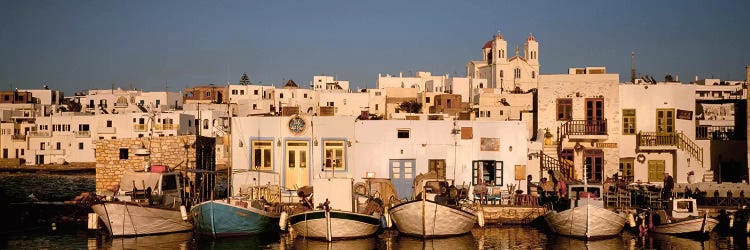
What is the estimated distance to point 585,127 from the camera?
125 ft

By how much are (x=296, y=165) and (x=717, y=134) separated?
71.5 feet

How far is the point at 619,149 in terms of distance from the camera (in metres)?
38.5

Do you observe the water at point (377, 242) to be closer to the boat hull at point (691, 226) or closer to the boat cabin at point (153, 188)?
the boat hull at point (691, 226)

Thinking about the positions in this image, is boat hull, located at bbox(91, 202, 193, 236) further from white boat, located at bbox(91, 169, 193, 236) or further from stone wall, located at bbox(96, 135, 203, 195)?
stone wall, located at bbox(96, 135, 203, 195)

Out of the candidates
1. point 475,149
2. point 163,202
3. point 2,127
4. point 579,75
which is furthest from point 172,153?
point 2,127

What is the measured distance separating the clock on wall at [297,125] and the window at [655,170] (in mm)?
16610

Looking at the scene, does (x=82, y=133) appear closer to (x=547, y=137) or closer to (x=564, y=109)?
(x=547, y=137)

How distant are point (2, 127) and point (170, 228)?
7702 cm

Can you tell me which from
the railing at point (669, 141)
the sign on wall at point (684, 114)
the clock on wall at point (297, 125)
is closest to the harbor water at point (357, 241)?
the clock on wall at point (297, 125)

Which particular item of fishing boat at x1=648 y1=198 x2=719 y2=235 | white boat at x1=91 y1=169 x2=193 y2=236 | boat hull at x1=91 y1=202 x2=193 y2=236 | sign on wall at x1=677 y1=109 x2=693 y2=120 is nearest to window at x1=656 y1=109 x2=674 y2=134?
sign on wall at x1=677 y1=109 x2=693 y2=120

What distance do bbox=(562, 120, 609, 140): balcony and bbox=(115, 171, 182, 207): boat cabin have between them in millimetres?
18095

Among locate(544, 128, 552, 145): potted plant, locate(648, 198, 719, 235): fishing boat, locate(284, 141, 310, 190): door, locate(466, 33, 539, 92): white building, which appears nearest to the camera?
locate(648, 198, 719, 235): fishing boat

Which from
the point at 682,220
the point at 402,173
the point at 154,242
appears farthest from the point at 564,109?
the point at 154,242

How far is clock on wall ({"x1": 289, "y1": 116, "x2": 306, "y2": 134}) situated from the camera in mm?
35000
